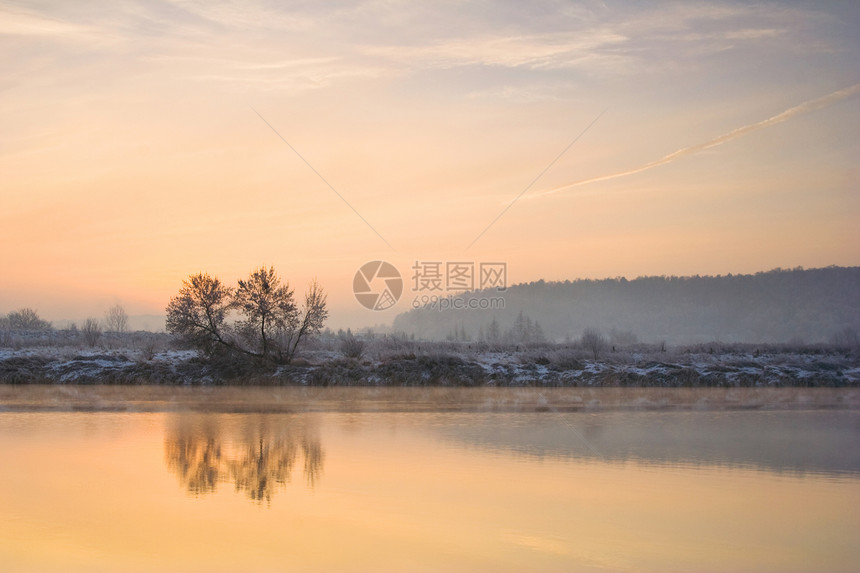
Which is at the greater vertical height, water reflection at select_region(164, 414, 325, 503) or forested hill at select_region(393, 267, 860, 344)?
forested hill at select_region(393, 267, 860, 344)

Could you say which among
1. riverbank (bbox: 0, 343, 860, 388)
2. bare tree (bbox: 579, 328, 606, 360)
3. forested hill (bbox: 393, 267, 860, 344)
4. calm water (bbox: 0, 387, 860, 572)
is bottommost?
calm water (bbox: 0, 387, 860, 572)

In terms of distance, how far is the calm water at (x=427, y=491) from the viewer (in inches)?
313

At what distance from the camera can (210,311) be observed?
96.8 feet

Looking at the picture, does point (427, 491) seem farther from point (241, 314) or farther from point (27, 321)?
point (27, 321)

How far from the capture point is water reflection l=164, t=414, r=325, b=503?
37.8 ft

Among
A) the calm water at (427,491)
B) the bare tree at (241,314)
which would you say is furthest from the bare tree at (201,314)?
the calm water at (427,491)

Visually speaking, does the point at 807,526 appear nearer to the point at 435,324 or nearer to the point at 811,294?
the point at 811,294

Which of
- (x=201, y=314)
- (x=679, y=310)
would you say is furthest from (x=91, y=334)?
(x=679, y=310)

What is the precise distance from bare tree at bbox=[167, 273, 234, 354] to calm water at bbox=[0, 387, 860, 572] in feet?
29.4

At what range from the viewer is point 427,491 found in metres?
10.9

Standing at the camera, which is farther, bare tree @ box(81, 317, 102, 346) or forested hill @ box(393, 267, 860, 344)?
forested hill @ box(393, 267, 860, 344)

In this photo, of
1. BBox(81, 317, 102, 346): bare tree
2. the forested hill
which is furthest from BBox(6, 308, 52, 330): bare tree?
the forested hill

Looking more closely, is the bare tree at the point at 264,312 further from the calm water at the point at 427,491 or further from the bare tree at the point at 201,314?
the calm water at the point at 427,491

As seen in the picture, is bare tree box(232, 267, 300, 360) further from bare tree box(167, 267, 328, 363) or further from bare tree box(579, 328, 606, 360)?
bare tree box(579, 328, 606, 360)
